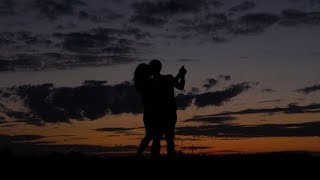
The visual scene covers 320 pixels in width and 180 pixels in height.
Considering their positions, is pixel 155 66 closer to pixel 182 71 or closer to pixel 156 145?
pixel 182 71

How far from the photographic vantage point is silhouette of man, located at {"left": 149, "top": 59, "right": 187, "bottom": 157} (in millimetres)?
13070

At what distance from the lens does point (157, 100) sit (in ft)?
43.3

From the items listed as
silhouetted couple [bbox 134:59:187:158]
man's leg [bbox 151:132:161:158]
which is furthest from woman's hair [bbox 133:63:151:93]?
man's leg [bbox 151:132:161:158]

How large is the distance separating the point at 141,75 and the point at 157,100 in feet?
2.17

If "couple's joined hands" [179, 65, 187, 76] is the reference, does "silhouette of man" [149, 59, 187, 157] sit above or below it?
below

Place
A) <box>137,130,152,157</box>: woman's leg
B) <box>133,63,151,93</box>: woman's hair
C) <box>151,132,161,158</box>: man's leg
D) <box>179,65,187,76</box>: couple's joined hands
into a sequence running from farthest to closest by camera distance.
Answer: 1. <box>137,130,152,157</box>: woman's leg
2. <box>151,132,161,158</box>: man's leg
3. <box>133,63,151,93</box>: woman's hair
4. <box>179,65,187,76</box>: couple's joined hands

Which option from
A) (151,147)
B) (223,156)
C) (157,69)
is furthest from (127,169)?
(223,156)

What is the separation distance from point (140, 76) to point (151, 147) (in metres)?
1.70

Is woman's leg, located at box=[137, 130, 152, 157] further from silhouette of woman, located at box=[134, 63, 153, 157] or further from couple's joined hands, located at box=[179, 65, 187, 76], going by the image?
couple's joined hands, located at box=[179, 65, 187, 76]

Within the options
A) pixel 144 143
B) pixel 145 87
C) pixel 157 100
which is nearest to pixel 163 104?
pixel 157 100

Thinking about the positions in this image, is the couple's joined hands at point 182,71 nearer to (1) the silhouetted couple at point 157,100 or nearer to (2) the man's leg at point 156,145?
(1) the silhouetted couple at point 157,100

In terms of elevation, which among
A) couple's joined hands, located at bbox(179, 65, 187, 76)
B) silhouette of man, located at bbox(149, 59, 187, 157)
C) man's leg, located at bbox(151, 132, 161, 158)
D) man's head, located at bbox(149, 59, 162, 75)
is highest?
man's head, located at bbox(149, 59, 162, 75)

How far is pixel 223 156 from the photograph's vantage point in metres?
17.9

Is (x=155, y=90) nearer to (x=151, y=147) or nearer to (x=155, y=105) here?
(x=155, y=105)
